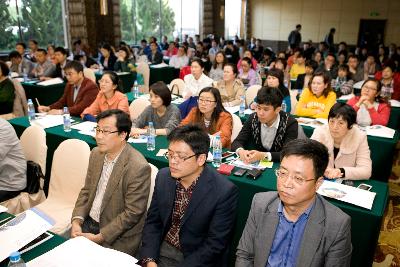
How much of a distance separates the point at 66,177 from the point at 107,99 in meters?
1.78

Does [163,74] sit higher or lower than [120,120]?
lower

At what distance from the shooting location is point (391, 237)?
331cm

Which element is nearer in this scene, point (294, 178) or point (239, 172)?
point (294, 178)

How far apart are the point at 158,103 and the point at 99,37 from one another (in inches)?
327

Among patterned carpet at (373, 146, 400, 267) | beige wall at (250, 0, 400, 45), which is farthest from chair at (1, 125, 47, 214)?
beige wall at (250, 0, 400, 45)

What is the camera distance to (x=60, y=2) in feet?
34.4

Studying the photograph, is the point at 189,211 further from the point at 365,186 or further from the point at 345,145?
the point at 345,145

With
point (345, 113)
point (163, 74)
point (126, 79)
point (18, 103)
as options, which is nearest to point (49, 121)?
point (18, 103)

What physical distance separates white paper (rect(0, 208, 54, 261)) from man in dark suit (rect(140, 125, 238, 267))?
606 mm

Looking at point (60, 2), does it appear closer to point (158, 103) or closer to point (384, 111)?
point (158, 103)

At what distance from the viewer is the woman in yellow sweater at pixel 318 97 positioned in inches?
181

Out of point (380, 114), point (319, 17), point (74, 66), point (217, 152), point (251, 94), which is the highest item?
point (319, 17)

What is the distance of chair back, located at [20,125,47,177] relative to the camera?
9.77ft

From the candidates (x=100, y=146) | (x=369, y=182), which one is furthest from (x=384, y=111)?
(x=100, y=146)
